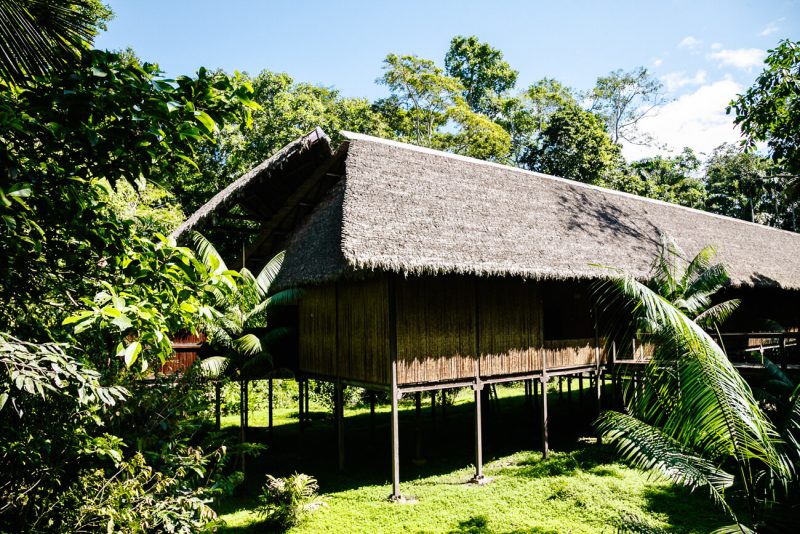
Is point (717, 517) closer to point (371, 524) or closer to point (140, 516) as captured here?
point (371, 524)

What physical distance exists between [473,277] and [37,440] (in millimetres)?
6172

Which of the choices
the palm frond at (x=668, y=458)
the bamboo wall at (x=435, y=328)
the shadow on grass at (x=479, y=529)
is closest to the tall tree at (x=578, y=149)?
the bamboo wall at (x=435, y=328)

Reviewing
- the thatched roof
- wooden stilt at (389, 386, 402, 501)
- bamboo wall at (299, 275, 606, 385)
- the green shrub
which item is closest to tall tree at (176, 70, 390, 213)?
the thatched roof

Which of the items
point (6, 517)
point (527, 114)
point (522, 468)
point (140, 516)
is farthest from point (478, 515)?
point (527, 114)

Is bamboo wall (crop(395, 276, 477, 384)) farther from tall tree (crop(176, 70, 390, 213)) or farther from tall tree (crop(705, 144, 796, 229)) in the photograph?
tall tree (crop(705, 144, 796, 229))

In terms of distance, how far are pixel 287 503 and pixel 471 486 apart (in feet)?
9.40

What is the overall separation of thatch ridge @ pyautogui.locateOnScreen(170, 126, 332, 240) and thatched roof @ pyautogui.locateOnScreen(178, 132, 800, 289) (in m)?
1.09

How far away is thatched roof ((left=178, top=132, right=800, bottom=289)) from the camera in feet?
24.1

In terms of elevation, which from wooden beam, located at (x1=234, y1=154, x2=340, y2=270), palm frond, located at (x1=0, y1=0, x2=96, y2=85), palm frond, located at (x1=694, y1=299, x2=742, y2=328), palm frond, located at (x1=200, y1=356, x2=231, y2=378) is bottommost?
palm frond, located at (x1=200, y1=356, x2=231, y2=378)

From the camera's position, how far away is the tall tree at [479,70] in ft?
95.8

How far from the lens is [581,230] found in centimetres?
1020

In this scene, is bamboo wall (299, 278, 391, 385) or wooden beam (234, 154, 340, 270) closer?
bamboo wall (299, 278, 391, 385)

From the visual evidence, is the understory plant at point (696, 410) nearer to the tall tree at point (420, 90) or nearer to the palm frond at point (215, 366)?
the palm frond at point (215, 366)

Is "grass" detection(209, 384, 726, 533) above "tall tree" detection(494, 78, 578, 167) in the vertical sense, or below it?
below
